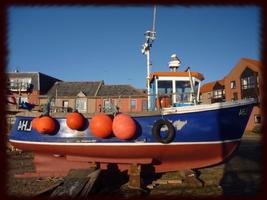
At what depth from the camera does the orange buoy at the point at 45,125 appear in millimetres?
9141

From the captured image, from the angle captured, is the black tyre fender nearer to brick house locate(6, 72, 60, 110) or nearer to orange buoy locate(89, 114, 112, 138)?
orange buoy locate(89, 114, 112, 138)

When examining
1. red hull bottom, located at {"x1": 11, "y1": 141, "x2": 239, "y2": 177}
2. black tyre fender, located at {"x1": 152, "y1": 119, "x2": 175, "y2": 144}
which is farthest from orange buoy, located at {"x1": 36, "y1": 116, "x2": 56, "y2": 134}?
black tyre fender, located at {"x1": 152, "y1": 119, "x2": 175, "y2": 144}

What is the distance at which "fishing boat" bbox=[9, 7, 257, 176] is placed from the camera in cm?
845

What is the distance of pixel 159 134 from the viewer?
8.45 meters

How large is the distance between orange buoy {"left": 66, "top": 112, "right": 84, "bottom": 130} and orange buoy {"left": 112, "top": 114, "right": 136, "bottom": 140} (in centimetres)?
133

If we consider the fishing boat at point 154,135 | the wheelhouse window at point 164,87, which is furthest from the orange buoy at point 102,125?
the wheelhouse window at point 164,87

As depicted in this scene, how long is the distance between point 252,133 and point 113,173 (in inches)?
1006

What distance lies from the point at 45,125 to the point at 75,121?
3.75ft

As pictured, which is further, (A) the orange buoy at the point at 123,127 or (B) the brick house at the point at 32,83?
(B) the brick house at the point at 32,83

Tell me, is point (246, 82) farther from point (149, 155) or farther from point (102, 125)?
point (102, 125)

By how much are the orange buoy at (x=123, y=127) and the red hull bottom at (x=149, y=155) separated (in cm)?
61

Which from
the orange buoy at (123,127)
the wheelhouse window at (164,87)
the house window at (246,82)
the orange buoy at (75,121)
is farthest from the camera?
the house window at (246,82)

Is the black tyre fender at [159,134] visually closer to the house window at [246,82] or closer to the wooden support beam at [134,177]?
the wooden support beam at [134,177]

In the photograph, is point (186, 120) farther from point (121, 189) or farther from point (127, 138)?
point (121, 189)
